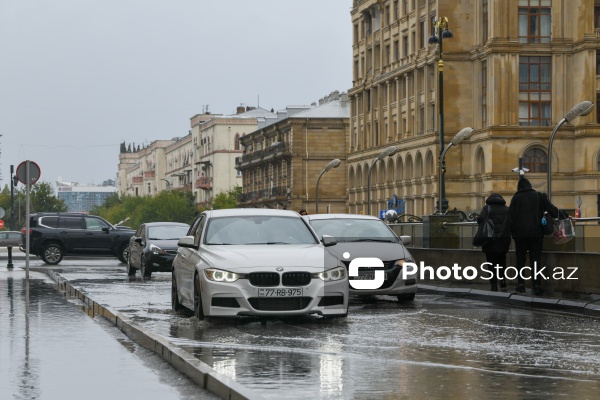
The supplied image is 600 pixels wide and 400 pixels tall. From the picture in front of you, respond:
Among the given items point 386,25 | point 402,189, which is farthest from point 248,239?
point 386,25

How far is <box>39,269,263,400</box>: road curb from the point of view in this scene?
8898mm

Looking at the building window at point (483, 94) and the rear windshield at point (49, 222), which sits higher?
the building window at point (483, 94)

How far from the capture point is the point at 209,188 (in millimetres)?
156000

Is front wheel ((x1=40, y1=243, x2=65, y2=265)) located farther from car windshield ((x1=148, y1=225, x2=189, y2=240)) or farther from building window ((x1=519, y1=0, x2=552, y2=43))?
building window ((x1=519, y1=0, x2=552, y2=43))

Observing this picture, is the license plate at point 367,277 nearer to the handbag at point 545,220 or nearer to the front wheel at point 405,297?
the front wheel at point 405,297

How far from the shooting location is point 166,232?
32938mm

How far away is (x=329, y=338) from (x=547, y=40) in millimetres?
69023

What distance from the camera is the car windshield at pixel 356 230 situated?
69.7 feet

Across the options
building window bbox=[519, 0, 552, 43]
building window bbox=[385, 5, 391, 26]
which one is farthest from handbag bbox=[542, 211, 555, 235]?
building window bbox=[385, 5, 391, 26]

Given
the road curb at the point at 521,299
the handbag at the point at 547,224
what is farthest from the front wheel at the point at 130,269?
the handbag at the point at 547,224

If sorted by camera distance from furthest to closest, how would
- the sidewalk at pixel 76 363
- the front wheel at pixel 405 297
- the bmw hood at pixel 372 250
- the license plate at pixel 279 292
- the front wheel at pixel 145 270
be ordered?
the front wheel at pixel 145 270 → the front wheel at pixel 405 297 → the bmw hood at pixel 372 250 → the license plate at pixel 279 292 → the sidewalk at pixel 76 363

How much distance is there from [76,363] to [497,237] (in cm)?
1115

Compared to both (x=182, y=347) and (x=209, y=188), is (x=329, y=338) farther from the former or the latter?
(x=209, y=188)

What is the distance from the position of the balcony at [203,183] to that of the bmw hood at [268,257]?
5524 inches
